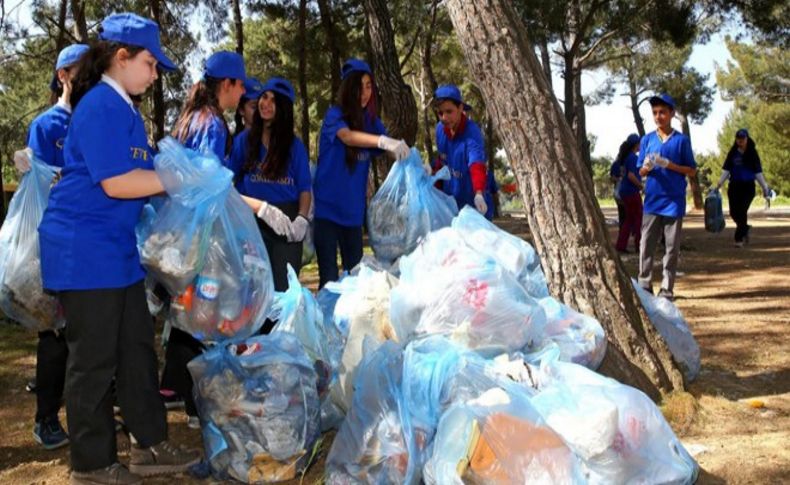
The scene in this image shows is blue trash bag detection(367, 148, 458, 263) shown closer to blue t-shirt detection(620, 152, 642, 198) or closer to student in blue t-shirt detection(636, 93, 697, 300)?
student in blue t-shirt detection(636, 93, 697, 300)

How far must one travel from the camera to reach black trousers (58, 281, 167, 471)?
252 centimetres

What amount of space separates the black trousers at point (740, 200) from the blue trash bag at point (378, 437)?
8.63 meters

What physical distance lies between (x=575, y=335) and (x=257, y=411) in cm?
123

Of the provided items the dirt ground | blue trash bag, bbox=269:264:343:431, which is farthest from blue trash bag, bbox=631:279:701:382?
blue trash bag, bbox=269:264:343:431

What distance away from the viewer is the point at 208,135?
3121 millimetres

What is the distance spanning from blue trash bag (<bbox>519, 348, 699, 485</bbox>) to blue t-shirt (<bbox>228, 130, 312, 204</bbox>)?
1.74m

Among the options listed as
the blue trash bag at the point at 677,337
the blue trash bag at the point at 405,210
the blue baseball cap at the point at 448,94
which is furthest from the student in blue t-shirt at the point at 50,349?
the blue trash bag at the point at 677,337

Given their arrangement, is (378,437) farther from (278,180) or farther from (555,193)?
(278,180)

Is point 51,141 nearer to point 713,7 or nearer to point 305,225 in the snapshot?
point 305,225

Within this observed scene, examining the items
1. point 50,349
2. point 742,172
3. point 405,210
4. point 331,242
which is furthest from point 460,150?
point 742,172

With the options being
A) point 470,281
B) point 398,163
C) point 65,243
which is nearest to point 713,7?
point 398,163

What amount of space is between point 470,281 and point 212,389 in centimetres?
97

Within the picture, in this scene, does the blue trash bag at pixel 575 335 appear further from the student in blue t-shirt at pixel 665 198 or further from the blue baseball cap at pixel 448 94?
the student in blue t-shirt at pixel 665 198

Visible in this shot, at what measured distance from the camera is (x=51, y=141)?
331cm
